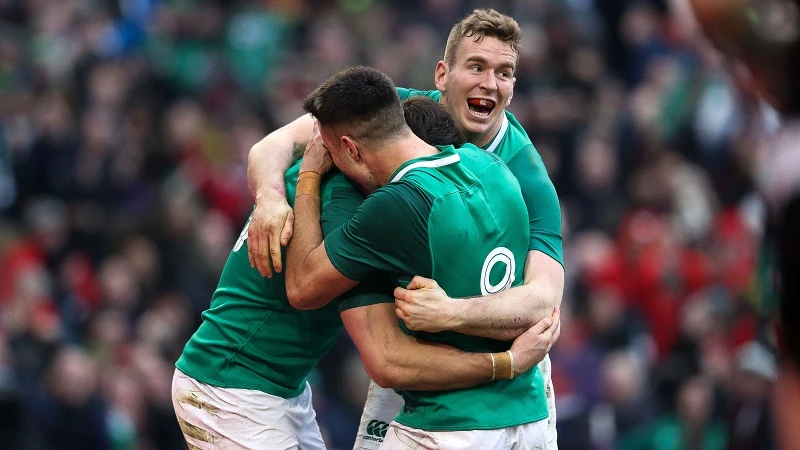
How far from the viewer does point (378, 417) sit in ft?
16.3

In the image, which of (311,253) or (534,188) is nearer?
(311,253)

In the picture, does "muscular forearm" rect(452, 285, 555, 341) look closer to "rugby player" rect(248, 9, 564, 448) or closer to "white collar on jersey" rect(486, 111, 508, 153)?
"rugby player" rect(248, 9, 564, 448)

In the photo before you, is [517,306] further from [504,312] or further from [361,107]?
[361,107]

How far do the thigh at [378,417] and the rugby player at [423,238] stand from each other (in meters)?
0.64

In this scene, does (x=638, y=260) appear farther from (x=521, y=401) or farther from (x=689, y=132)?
(x=521, y=401)

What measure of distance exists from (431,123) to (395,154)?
12.0 inches

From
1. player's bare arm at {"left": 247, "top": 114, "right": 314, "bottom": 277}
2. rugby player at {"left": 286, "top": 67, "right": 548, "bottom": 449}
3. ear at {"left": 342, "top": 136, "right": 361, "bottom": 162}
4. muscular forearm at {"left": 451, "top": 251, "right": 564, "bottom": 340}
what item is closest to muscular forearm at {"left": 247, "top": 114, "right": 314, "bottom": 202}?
player's bare arm at {"left": 247, "top": 114, "right": 314, "bottom": 277}

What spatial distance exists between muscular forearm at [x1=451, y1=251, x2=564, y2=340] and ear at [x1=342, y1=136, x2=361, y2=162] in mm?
657

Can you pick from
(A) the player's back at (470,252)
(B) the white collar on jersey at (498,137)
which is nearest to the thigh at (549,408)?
(A) the player's back at (470,252)

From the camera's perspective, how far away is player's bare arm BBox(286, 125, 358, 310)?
4.15m

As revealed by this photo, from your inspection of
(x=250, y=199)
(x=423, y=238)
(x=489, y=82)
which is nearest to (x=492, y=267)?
(x=423, y=238)

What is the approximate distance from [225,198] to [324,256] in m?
7.61

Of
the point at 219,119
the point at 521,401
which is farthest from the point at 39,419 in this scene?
the point at 521,401

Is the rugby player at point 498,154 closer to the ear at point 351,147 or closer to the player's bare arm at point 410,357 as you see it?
the player's bare arm at point 410,357
